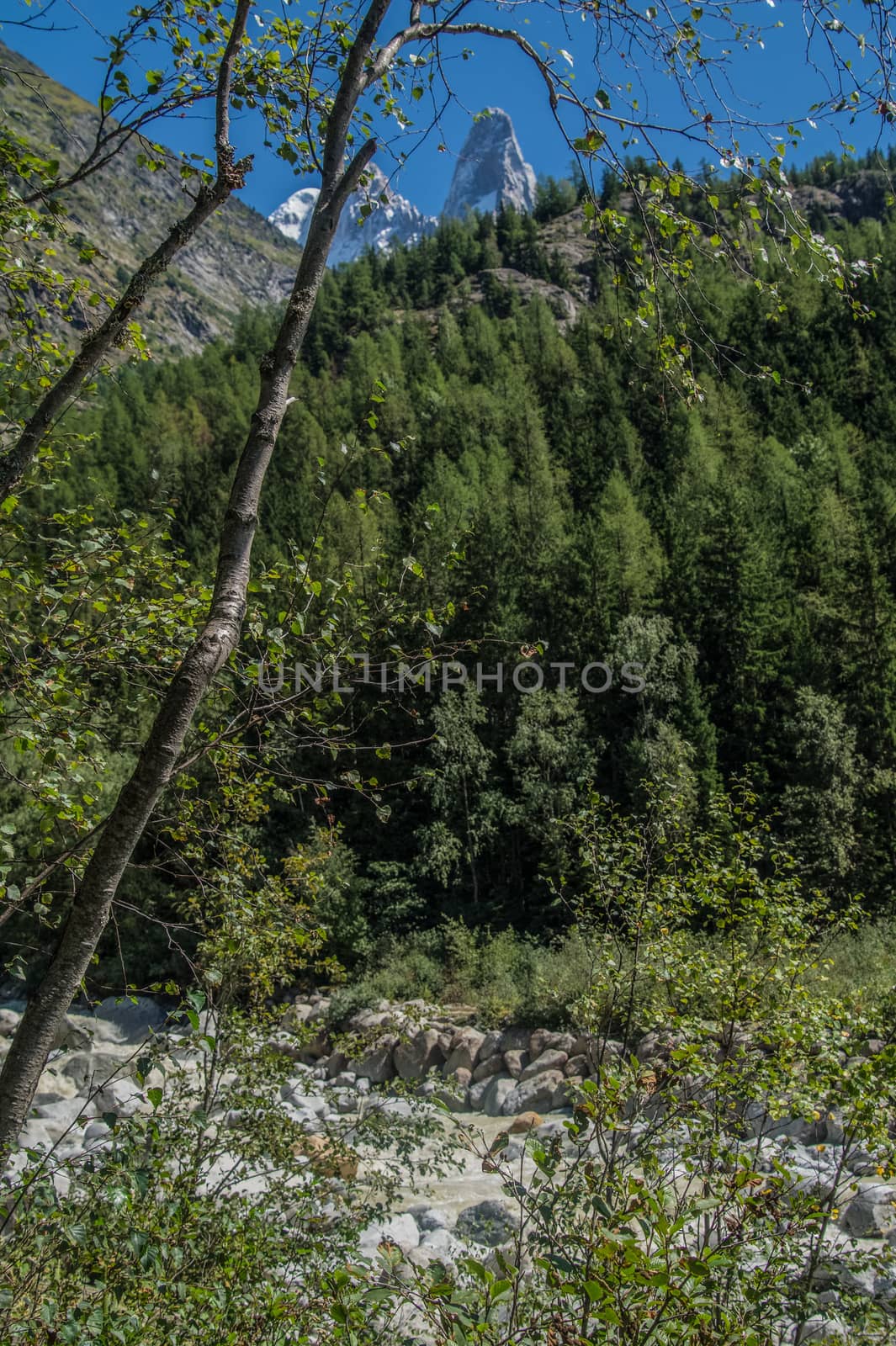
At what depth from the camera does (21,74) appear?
2939 millimetres

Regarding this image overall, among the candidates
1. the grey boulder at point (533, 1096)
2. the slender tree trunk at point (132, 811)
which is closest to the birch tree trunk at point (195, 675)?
the slender tree trunk at point (132, 811)

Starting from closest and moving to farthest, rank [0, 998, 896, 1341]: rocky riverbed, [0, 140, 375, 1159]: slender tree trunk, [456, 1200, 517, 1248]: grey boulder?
[0, 140, 375, 1159]: slender tree trunk → [0, 998, 896, 1341]: rocky riverbed → [456, 1200, 517, 1248]: grey boulder

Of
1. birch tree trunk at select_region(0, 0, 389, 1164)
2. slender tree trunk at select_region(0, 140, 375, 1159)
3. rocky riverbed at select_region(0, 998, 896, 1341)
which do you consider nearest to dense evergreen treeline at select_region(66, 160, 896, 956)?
birch tree trunk at select_region(0, 0, 389, 1164)

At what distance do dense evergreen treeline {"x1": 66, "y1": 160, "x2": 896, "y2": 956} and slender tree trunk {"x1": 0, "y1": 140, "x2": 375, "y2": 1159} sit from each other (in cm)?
59

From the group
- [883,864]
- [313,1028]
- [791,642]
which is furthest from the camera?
[791,642]

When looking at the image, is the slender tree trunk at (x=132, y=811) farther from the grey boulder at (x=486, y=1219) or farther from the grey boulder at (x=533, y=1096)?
the grey boulder at (x=533, y=1096)

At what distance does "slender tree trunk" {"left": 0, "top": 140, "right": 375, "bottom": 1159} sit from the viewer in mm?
2029

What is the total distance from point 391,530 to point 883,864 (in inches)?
948

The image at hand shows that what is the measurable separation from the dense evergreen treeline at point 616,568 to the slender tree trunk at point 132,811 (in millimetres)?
592

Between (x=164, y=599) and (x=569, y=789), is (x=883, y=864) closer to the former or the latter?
(x=569, y=789)

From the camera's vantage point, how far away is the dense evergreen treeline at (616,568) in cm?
2211

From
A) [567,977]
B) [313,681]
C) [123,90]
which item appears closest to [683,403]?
[313,681]

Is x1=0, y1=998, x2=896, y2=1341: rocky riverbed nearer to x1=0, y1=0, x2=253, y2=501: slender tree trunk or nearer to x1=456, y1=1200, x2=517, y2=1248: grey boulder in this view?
x1=456, y1=1200, x2=517, y2=1248: grey boulder

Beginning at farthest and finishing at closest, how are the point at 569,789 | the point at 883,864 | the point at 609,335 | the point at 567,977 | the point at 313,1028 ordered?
the point at 569,789 → the point at 883,864 → the point at 567,977 → the point at 313,1028 → the point at 609,335
